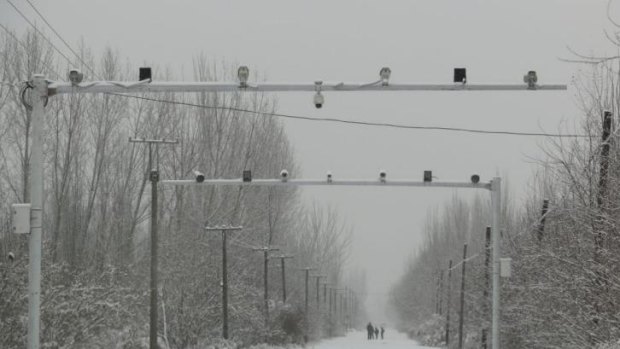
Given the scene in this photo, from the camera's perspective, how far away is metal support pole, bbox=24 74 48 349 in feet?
44.1

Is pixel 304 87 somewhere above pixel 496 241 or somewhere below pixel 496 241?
above

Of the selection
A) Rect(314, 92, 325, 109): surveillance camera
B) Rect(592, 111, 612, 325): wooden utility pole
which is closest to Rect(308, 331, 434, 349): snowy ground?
Rect(592, 111, 612, 325): wooden utility pole

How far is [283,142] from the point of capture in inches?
2165

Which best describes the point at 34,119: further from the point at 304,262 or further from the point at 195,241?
the point at 304,262

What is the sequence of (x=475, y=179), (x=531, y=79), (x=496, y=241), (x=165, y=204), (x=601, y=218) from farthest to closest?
(x=165, y=204), (x=496, y=241), (x=475, y=179), (x=601, y=218), (x=531, y=79)

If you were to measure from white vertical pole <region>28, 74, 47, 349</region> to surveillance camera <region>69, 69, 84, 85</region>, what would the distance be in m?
0.43

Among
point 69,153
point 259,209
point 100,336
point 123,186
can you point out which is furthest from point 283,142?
point 100,336

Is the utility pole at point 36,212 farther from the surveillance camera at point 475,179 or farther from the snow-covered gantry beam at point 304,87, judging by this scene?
the surveillance camera at point 475,179

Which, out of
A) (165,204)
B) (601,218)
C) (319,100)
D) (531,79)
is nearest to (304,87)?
(319,100)

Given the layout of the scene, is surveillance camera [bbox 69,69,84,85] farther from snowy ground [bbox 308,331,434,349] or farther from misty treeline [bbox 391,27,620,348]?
snowy ground [bbox 308,331,434,349]

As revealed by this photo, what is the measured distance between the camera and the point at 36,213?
13.8m

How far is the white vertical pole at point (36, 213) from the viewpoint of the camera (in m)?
13.4

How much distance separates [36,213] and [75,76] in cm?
234

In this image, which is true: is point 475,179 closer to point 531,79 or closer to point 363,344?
point 531,79
